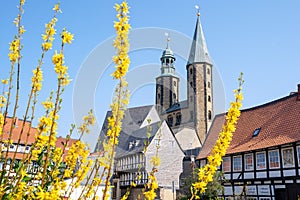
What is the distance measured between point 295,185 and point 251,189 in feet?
9.38

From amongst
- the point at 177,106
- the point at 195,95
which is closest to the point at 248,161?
the point at 195,95

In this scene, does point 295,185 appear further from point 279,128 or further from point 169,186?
point 169,186

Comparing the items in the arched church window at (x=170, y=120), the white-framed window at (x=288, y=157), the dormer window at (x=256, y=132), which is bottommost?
the white-framed window at (x=288, y=157)

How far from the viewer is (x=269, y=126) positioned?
19.3 metres

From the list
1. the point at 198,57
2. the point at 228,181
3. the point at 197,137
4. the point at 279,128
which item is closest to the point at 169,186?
the point at 228,181

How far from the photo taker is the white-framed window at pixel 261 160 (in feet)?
57.6

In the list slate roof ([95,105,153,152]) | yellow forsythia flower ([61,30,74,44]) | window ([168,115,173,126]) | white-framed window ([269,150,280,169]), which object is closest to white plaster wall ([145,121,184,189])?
slate roof ([95,105,153,152])

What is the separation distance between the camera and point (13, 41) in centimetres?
240

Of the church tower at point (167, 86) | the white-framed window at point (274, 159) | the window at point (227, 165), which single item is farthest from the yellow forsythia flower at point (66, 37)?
the church tower at point (167, 86)

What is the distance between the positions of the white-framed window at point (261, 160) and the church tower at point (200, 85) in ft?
94.1

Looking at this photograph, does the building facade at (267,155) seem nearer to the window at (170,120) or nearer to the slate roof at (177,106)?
the slate roof at (177,106)

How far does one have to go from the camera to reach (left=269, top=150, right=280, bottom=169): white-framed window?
1683 centimetres

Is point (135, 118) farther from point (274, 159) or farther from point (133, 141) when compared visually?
point (274, 159)

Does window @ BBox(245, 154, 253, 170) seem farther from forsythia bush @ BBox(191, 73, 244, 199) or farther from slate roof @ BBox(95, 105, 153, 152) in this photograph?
slate roof @ BBox(95, 105, 153, 152)
